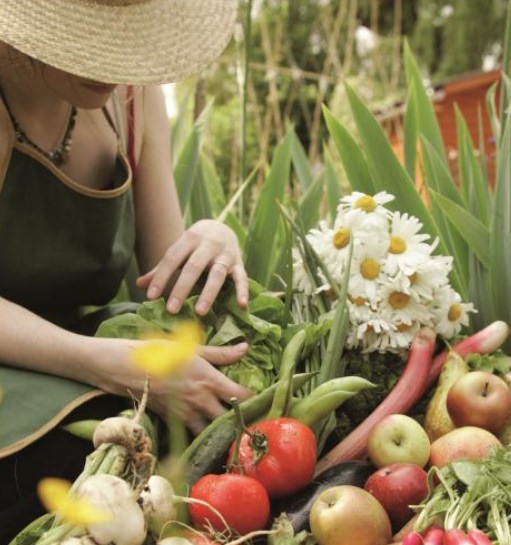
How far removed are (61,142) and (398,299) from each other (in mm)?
866

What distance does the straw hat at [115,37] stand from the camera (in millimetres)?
1649

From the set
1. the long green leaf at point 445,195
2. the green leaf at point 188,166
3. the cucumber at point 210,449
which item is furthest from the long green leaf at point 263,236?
the cucumber at point 210,449

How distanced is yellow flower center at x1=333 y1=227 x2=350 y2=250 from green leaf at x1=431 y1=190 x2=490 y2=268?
0.28 m

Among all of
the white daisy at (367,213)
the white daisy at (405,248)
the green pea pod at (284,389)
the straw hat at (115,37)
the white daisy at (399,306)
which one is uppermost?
the straw hat at (115,37)

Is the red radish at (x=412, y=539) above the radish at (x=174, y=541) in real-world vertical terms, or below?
below

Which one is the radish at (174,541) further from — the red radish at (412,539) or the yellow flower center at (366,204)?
the yellow flower center at (366,204)

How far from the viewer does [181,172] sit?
2.79 m

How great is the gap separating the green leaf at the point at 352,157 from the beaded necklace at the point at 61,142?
0.73m

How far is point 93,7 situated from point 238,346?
0.72 m

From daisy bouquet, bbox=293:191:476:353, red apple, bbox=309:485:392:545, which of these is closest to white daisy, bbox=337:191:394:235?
daisy bouquet, bbox=293:191:476:353

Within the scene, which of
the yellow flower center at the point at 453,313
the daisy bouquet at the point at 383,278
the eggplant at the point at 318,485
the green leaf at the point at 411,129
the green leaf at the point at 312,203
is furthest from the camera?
the green leaf at the point at 312,203

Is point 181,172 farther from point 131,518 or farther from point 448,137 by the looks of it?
point 448,137

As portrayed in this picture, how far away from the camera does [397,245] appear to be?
2.17 metres

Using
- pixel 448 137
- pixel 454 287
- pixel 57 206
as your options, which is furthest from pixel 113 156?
pixel 448 137
